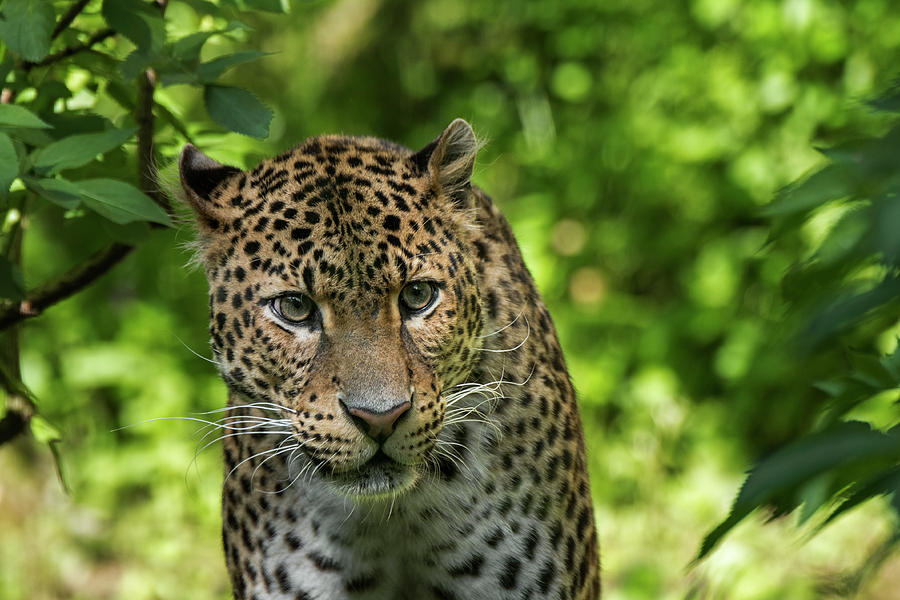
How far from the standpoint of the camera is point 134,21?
3207 mm

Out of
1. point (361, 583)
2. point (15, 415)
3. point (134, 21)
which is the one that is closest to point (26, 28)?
point (134, 21)

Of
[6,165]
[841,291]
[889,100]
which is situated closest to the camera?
[889,100]

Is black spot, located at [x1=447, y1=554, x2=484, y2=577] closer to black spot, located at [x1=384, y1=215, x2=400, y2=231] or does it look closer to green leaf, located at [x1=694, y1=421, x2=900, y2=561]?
black spot, located at [x1=384, y1=215, x2=400, y2=231]

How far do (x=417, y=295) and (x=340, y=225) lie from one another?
32 cm

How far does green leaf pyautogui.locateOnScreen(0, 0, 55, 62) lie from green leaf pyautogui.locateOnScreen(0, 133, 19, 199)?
0.36 m

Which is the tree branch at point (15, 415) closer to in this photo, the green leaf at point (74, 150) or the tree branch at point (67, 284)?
the tree branch at point (67, 284)

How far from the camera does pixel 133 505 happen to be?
8.58m

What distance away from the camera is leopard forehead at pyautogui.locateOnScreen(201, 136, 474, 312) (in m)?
3.39

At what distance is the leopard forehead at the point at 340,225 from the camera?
3.39 meters

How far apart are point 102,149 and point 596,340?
20.2 ft

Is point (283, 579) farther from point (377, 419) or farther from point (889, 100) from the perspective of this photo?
point (889, 100)

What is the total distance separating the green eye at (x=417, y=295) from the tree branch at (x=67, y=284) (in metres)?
1.06

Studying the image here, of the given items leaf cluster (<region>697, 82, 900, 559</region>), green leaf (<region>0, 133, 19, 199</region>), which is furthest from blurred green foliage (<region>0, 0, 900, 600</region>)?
leaf cluster (<region>697, 82, 900, 559</region>)

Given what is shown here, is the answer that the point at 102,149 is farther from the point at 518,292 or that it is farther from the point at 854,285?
the point at 854,285
